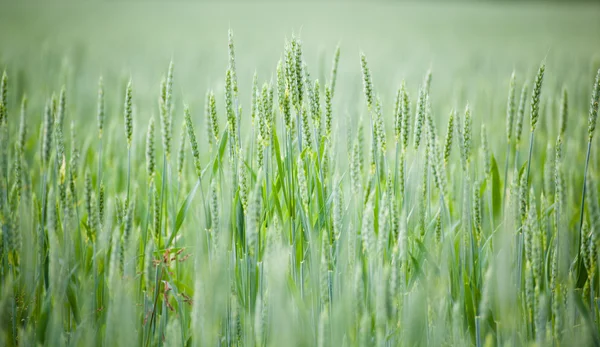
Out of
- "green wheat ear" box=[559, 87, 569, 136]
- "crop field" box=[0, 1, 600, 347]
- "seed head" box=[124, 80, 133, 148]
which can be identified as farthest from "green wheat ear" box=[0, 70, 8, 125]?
"green wheat ear" box=[559, 87, 569, 136]

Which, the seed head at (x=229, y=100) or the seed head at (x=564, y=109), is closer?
the seed head at (x=229, y=100)

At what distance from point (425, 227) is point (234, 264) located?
0.38 meters

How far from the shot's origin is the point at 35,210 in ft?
3.55

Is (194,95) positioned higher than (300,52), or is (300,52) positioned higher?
(194,95)

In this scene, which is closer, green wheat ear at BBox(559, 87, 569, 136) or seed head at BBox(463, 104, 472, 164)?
seed head at BBox(463, 104, 472, 164)

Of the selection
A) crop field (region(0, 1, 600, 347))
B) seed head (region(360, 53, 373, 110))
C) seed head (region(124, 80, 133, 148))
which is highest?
seed head (region(360, 53, 373, 110))

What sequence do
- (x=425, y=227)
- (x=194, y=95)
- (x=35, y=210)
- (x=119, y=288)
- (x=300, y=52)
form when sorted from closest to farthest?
(x=119, y=288), (x=300, y=52), (x=425, y=227), (x=35, y=210), (x=194, y=95)

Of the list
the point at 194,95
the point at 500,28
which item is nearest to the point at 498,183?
the point at 194,95

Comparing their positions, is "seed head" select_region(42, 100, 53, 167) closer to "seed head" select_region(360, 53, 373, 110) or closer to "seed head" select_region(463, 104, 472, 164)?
"seed head" select_region(360, 53, 373, 110)

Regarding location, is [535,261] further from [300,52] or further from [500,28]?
[500,28]

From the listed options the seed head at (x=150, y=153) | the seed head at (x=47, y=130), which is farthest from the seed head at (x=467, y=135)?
the seed head at (x=47, y=130)

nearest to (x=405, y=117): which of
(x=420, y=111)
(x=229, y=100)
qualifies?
(x=420, y=111)

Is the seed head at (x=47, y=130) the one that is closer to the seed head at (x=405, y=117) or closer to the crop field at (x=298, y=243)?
the crop field at (x=298, y=243)

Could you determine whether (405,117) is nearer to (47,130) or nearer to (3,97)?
(47,130)
